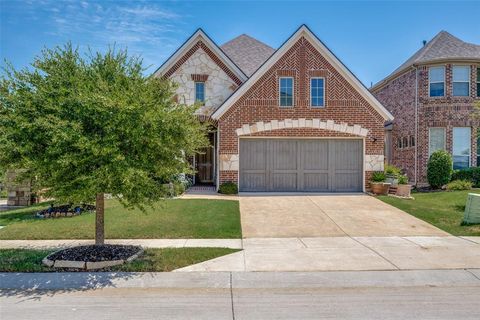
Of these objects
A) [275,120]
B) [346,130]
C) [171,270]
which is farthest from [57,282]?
[346,130]

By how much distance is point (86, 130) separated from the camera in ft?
25.3

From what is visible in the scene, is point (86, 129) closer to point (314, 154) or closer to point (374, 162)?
point (314, 154)

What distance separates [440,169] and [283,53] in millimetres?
9979

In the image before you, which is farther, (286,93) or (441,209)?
(286,93)

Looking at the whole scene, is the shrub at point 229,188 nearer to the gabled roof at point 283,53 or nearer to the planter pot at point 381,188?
the gabled roof at point 283,53

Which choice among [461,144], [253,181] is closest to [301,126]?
[253,181]

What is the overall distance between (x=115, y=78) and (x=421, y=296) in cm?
694

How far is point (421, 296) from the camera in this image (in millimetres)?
6359

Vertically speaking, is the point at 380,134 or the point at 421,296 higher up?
the point at 380,134

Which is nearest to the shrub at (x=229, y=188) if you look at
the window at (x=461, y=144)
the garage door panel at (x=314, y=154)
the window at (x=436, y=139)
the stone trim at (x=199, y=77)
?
the garage door panel at (x=314, y=154)

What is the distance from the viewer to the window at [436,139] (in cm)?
2209

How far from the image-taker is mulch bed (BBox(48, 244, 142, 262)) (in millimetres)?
8023

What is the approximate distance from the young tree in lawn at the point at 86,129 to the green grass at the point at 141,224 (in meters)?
1.96

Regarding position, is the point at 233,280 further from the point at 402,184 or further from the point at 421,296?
the point at 402,184
